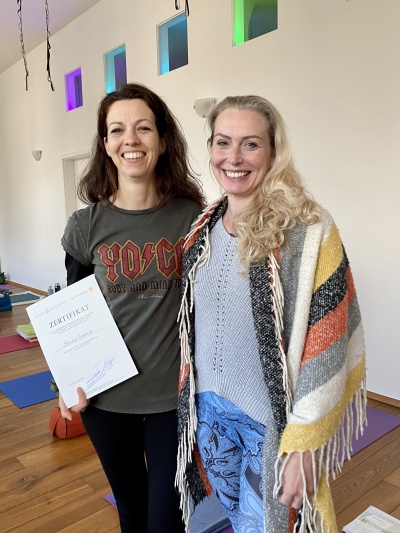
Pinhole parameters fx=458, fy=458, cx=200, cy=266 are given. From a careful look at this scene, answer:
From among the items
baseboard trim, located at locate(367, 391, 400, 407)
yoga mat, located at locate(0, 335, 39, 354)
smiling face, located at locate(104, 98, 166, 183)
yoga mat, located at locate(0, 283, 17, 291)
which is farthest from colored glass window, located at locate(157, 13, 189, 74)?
yoga mat, located at locate(0, 283, 17, 291)

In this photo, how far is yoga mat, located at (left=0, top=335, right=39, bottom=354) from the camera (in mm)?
4367

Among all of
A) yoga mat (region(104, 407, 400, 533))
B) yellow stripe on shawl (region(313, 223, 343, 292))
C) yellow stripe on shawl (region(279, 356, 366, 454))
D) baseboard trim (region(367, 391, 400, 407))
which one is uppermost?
yellow stripe on shawl (region(313, 223, 343, 292))

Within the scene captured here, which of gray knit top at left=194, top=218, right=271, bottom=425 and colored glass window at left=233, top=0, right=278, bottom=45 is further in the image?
colored glass window at left=233, top=0, right=278, bottom=45

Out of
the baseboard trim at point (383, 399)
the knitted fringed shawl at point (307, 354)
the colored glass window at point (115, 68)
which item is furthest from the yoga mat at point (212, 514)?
the colored glass window at point (115, 68)

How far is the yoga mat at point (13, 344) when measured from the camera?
437 cm

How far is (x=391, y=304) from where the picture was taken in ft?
9.91

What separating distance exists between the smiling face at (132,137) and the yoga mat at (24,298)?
5646 millimetres

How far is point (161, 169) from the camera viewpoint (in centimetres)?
141

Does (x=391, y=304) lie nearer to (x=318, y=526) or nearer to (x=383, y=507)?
(x=383, y=507)

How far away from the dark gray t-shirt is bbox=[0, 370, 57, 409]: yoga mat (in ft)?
7.35

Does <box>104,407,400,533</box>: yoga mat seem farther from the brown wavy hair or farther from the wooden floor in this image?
the brown wavy hair

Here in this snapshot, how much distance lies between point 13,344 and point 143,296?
12.3 ft

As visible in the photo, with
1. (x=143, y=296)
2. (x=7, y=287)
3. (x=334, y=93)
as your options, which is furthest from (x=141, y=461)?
(x=7, y=287)

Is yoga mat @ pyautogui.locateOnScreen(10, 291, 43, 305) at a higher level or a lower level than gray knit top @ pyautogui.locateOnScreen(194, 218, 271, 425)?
lower
